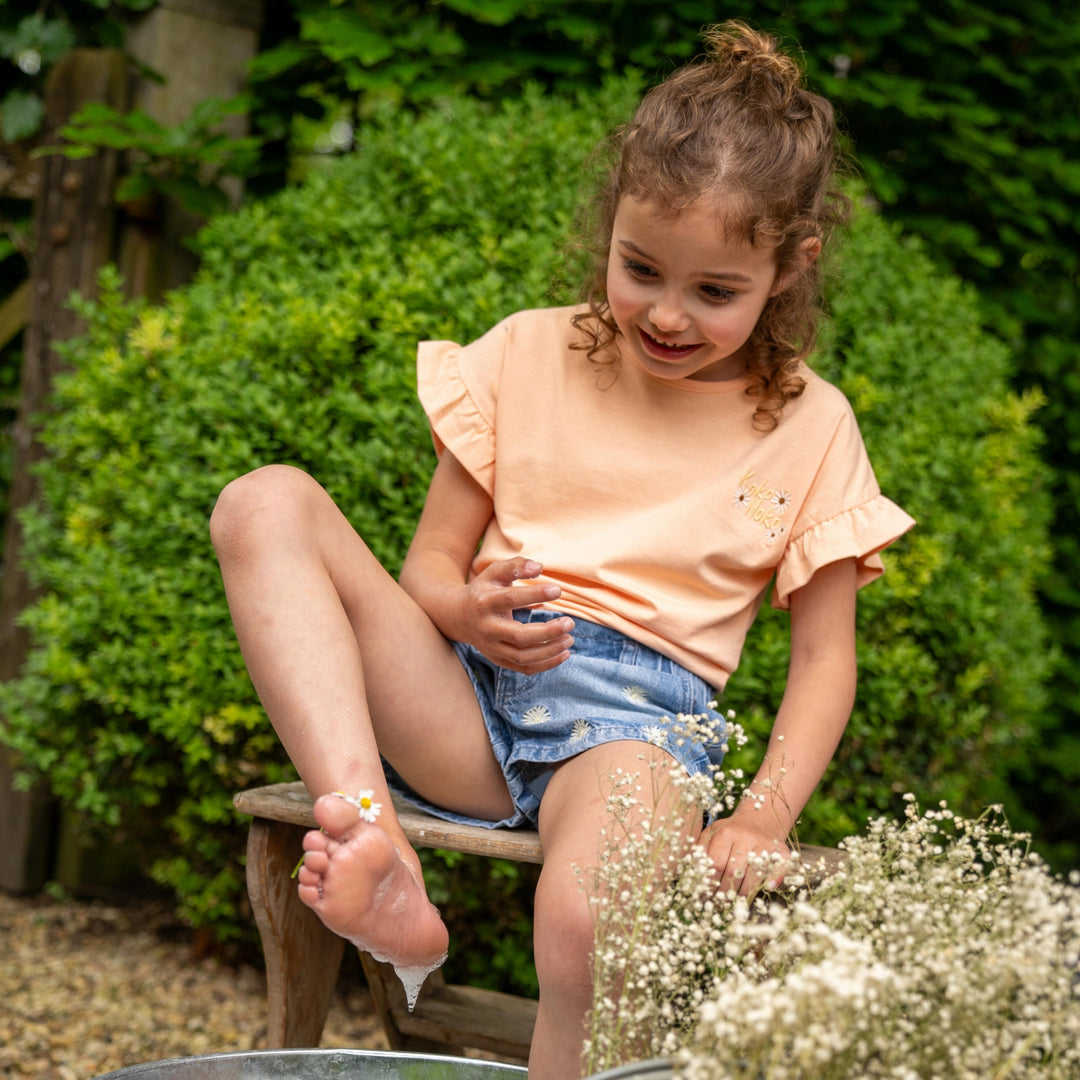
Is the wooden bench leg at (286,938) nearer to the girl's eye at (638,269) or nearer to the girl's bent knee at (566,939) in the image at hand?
the girl's bent knee at (566,939)

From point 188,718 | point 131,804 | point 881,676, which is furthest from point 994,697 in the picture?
point 131,804

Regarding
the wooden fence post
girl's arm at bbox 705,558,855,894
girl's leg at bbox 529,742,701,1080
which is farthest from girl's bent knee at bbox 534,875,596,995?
the wooden fence post

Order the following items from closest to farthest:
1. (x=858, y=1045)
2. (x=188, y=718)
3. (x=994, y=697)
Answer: (x=858, y=1045), (x=188, y=718), (x=994, y=697)

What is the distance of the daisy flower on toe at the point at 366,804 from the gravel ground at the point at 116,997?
1069 millimetres

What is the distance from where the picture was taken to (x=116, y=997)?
2.55m

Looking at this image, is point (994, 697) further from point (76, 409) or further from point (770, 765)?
point (76, 409)

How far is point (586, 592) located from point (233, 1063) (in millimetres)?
804

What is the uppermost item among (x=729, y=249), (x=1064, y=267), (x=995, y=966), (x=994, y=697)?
(x=1064, y=267)

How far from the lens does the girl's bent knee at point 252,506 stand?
1.51 meters

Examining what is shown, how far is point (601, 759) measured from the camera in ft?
5.23

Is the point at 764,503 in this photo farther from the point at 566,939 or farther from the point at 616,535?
the point at 566,939

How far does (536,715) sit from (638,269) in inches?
26.1

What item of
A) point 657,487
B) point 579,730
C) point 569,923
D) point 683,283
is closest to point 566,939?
point 569,923

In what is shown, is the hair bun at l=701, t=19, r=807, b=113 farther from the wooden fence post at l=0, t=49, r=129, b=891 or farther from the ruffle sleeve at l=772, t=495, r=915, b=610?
the wooden fence post at l=0, t=49, r=129, b=891
